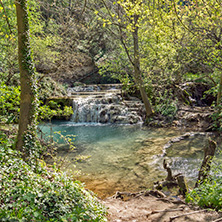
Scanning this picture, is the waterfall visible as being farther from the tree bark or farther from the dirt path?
the dirt path

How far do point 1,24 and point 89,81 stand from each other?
58.9ft

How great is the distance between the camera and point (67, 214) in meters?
3.20

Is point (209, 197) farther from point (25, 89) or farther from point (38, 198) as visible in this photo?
point (25, 89)

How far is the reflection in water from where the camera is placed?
654 cm

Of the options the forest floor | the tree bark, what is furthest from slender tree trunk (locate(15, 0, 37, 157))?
the tree bark

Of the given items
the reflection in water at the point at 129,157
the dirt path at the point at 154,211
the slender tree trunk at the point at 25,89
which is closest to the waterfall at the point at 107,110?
the reflection in water at the point at 129,157

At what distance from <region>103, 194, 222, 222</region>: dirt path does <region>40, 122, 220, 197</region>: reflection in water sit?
1.02 m

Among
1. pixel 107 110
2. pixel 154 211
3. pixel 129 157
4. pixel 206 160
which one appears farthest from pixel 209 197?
pixel 107 110

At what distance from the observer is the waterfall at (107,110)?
1617cm

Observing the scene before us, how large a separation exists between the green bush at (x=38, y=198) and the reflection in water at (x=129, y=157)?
958 millimetres

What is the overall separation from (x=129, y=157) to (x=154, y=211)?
478 centimetres

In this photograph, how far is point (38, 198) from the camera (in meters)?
3.36

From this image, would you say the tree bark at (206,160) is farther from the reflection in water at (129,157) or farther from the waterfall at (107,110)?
the waterfall at (107,110)

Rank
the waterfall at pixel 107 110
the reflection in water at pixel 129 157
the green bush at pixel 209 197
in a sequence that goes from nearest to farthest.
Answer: the green bush at pixel 209 197 → the reflection in water at pixel 129 157 → the waterfall at pixel 107 110
